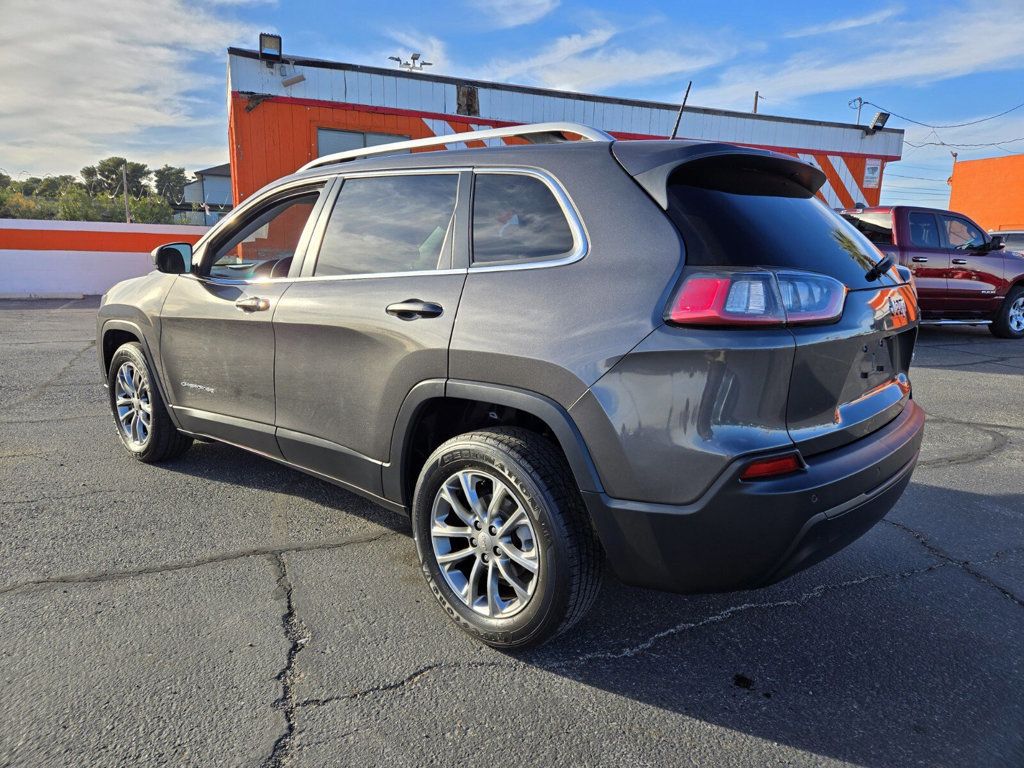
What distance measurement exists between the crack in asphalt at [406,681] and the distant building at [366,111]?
9.17m

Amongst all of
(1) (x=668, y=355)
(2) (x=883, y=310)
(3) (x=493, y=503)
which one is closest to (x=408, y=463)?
(3) (x=493, y=503)

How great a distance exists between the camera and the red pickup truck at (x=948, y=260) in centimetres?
958

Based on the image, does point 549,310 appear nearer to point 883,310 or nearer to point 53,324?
point 883,310

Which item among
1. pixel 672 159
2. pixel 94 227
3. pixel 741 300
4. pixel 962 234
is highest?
pixel 94 227

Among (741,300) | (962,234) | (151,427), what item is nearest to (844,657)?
(741,300)

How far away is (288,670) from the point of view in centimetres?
231

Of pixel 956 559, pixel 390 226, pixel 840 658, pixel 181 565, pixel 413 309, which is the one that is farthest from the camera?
pixel 956 559

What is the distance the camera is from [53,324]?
1077 centimetres

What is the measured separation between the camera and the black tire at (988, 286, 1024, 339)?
10.3m

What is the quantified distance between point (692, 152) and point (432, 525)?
63.3 inches

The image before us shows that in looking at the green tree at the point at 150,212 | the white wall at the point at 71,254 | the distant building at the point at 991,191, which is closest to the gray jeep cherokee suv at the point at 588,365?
the white wall at the point at 71,254

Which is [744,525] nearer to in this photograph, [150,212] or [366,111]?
[366,111]

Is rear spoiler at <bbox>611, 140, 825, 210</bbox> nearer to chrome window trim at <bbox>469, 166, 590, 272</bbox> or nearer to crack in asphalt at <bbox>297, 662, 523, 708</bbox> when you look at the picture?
chrome window trim at <bbox>469, 166, 590, 272</bbox>

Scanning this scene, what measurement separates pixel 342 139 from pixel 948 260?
356 inches
